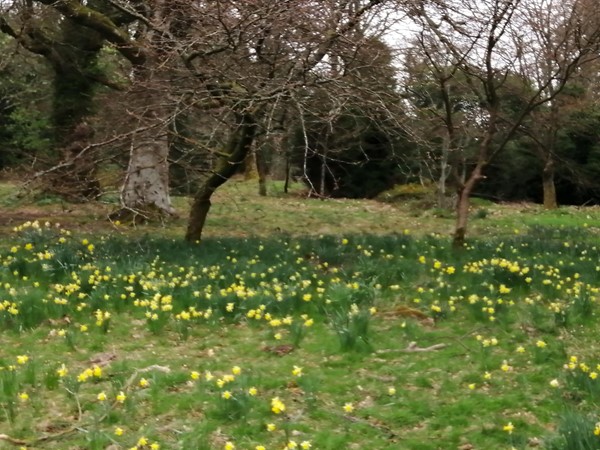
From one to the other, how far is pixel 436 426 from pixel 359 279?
338 cm

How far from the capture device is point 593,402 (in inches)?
162

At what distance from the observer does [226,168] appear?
966 centimetres

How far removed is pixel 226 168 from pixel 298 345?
4616mm

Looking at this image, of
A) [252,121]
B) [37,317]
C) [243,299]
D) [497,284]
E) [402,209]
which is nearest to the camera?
[37,317]

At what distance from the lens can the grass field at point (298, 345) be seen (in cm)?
396

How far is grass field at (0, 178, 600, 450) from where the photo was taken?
3.96 m

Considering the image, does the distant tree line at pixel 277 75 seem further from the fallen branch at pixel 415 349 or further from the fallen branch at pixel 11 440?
the fallen branch at pixel 11 440

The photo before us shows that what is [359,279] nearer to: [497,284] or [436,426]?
[497,284]

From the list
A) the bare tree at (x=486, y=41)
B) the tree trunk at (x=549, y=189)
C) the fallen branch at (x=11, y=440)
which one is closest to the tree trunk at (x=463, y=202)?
the bare tree at (x=486, y=41)

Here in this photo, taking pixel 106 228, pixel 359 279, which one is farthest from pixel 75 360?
pixel 106 228

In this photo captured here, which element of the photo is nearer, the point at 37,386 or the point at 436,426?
the point at 436,426

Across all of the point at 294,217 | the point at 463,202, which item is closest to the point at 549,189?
the point at 294,217

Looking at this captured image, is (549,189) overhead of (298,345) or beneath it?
overhead

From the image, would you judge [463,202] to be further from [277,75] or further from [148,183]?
[148,183]
